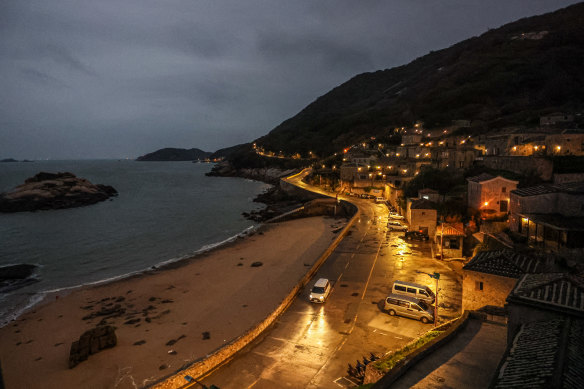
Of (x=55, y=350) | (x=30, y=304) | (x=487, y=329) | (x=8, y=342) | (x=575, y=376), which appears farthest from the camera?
(x=30, y=304)

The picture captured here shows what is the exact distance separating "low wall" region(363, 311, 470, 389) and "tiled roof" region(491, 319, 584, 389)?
9.69 ft

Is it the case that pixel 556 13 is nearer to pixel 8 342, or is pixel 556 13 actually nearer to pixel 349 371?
pixel 349 371

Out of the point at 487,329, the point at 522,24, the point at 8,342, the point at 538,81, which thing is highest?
the point at 522,24

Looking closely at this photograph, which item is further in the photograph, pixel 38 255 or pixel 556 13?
pixel 556 13

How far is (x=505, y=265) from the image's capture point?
1328 centimetres

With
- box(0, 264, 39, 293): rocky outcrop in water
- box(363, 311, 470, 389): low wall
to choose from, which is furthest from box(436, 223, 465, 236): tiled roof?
box(0, 264, 39, 293): rocky outcrop in water

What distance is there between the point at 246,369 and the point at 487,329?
9.40 meters

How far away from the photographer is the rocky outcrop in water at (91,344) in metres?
15.7

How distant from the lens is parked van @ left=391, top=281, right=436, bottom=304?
16734mm

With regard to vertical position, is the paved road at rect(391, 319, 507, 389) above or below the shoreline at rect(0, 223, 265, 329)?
above

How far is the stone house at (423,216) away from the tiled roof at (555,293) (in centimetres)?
1995

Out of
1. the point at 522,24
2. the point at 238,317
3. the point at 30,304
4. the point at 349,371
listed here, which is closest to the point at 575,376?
the point at 349,371

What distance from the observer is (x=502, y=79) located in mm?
96000

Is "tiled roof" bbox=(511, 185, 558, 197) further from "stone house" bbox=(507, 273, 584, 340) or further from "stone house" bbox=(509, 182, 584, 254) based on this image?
"stone house" bbox=(507, 273, 584, 340)
